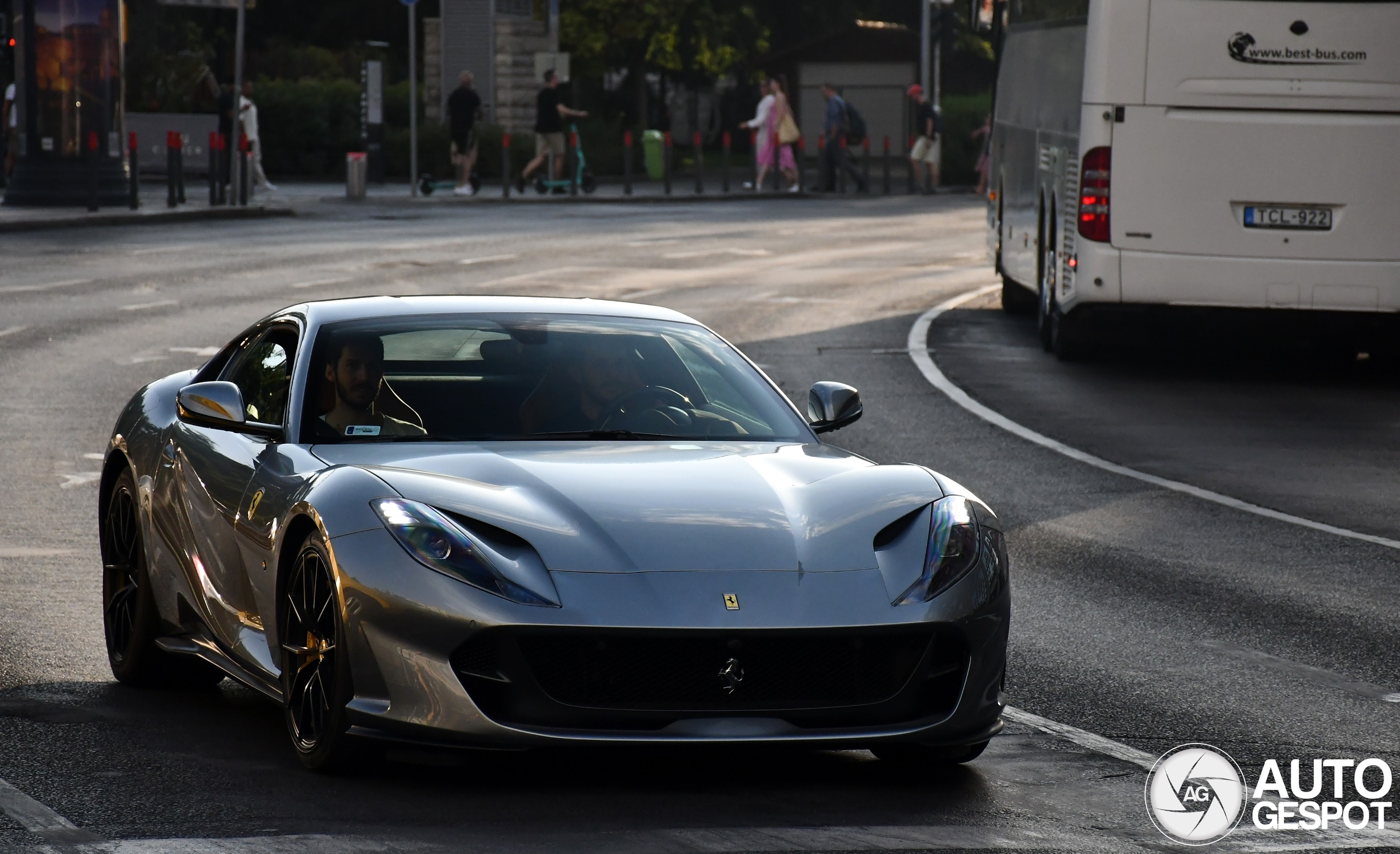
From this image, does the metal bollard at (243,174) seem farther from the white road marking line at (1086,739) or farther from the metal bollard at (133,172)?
the white road marking line at (1086,739)

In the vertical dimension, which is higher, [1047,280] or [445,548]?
[445,548]

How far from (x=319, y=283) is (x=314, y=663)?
1776 cm

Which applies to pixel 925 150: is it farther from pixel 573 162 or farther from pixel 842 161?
pixel 573 162

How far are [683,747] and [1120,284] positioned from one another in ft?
40.2

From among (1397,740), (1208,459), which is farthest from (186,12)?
(1397,740)

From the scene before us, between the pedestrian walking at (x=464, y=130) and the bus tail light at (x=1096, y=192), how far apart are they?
24.2 metres

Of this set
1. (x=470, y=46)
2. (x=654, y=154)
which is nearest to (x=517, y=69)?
(x=470, y=46)

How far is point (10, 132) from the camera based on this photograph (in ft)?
121

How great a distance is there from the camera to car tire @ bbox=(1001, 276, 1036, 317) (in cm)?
2316

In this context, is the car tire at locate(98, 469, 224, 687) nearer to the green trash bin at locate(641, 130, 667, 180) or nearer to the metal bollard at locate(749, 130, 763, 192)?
the metal bollard at locate(749, 130, 763, 192)

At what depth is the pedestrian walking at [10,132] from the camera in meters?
34.3

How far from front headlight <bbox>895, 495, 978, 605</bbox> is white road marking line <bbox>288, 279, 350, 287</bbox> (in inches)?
694

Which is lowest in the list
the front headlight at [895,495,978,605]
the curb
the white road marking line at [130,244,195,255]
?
the white road marking line at [130,244,195,255]

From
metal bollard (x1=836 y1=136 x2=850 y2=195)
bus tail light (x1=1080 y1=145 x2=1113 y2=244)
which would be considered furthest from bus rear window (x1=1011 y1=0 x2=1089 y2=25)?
metal bollard (x1=836 y1=136 x2=850 y2=195)
